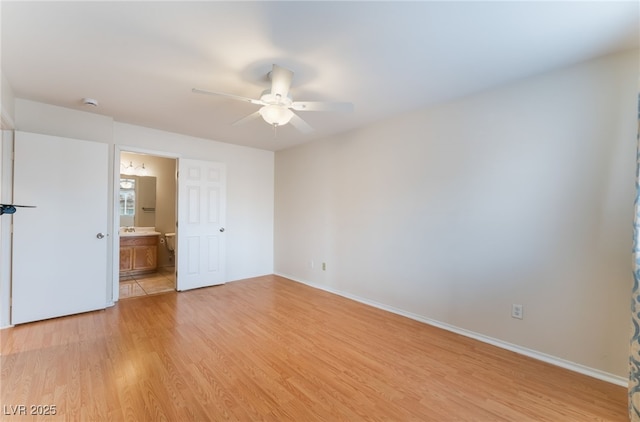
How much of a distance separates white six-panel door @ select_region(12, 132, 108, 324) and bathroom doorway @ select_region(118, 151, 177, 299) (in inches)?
64.6

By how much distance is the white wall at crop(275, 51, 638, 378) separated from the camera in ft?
6.82

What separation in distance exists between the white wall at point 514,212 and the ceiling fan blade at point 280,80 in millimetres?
1711

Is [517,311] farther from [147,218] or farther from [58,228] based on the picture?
[147,218]

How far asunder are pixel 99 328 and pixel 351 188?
3.45m

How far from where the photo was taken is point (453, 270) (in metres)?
2.94

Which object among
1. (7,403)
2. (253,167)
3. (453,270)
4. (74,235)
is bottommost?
(7,403)

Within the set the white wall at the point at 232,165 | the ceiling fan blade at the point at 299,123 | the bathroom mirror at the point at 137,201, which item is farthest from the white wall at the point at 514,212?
the bathroom mirror at the point at 137,201

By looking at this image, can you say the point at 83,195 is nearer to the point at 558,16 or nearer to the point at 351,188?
the point at 351,188

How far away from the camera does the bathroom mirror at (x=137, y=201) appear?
219 inches

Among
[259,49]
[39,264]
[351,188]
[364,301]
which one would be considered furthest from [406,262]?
[39,264]

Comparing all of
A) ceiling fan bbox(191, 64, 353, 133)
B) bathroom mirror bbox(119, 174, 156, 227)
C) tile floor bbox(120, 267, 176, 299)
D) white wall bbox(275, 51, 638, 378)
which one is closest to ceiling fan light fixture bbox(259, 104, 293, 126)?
ceiling fan bbox(191, 64, 353, 133)

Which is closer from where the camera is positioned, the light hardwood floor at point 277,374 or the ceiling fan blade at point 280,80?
the light hardwood floor at point 277,374

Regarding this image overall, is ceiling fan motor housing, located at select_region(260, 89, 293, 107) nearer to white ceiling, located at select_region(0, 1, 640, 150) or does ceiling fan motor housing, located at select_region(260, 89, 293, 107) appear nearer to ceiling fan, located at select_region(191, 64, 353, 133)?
ceiling fan, located at select_region(191, 64, 353, 133)

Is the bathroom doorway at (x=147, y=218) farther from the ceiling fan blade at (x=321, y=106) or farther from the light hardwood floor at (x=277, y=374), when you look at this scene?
the ceiling fan blade at (x=321, y=106)
